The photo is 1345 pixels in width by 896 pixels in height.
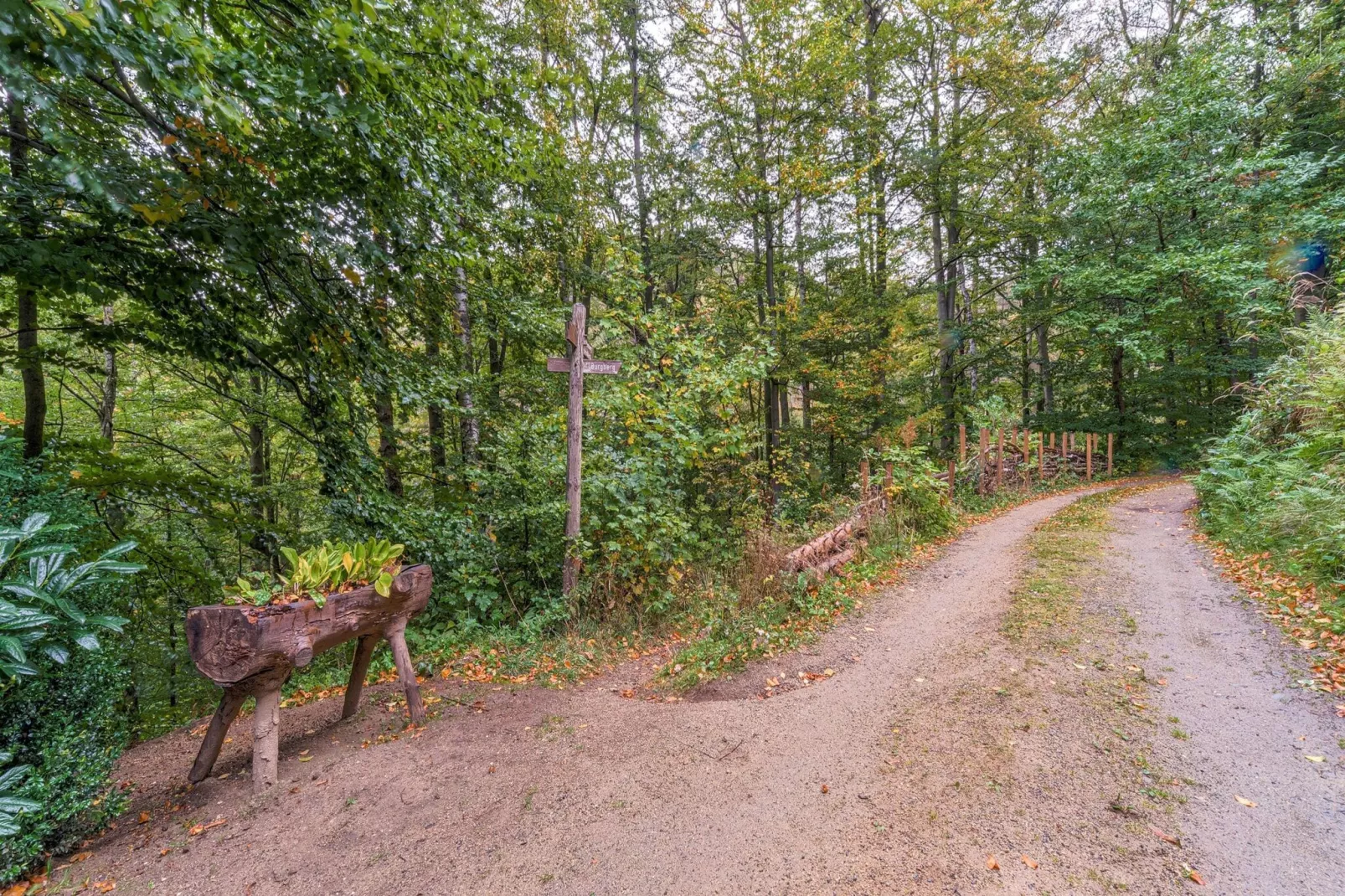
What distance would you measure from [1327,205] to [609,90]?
50.6 ft

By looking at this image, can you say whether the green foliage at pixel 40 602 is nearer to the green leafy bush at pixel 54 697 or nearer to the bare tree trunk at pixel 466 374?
the green leafy bush at pixel 54 697

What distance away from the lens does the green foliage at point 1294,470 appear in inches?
187

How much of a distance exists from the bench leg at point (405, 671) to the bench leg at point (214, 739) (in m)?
0.81

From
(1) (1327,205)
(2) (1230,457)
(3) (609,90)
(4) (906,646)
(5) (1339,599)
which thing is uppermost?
(3) (609,90)

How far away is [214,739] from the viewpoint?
273 cm

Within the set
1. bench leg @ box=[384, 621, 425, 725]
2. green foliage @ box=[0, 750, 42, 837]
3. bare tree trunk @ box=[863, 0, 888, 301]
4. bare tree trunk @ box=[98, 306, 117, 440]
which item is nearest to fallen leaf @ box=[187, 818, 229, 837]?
green foliage @ box=[0, 750, 42, 837]

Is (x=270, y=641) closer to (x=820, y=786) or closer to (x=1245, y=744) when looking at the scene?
(x=820, y=786)

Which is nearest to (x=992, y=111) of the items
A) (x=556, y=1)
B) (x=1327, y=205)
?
(x=1327, y=205)

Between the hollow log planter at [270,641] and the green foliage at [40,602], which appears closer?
the green foliage at [40,602]

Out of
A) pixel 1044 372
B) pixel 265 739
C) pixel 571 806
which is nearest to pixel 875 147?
pixel 1044 372

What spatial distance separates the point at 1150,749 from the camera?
2684 mm

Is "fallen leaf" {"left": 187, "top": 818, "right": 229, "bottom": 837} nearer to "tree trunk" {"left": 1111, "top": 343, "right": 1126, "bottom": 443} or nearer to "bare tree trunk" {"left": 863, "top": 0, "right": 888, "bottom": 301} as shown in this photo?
"bare tree trunk" {"left": 863, "top": 0, "right": 888, "bottom": 301}

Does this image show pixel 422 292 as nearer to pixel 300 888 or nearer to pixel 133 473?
pixel 133 473

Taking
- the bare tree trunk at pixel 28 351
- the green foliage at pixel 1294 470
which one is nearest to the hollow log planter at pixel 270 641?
the bare tree trunk at pixel 28 351
